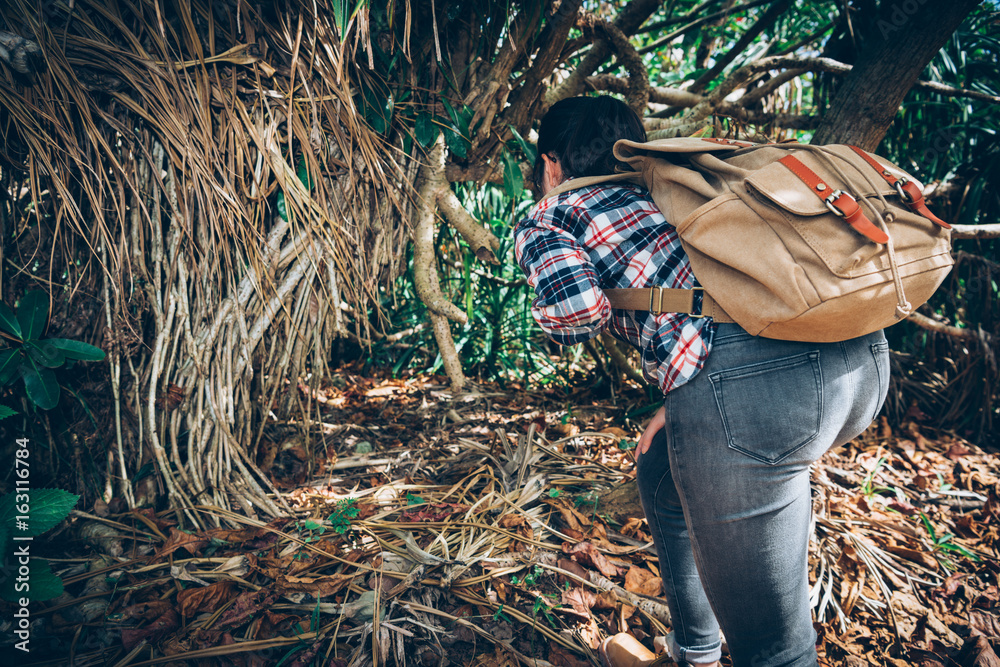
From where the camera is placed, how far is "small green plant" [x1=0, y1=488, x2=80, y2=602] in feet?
4.06

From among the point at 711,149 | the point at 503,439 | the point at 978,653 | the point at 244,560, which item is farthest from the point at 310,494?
the point at 978,653

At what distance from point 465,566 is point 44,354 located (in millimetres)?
1446

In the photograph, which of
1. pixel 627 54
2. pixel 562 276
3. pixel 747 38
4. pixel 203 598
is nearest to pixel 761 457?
pixel 562 276

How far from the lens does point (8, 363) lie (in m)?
1.46

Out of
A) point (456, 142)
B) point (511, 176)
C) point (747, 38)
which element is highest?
point (747, 38)

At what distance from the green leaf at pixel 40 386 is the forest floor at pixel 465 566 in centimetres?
42

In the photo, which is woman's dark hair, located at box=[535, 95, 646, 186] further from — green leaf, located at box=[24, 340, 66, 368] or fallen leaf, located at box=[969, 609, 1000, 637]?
fallen leaf, located at box=[969, 609, 1000, 637]

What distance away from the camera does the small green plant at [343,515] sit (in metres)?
1.63

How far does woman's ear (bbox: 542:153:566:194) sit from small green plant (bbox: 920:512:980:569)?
6.17 ft

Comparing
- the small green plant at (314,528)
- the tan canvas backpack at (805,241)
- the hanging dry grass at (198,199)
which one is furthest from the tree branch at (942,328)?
the small green plant at (314,528)

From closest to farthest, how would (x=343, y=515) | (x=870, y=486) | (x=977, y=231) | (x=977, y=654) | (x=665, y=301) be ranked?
(x=665, y=301)
(x=977, y=654)
(x=343, y=515)
(x=977, y=231)
(x=870, y=486)

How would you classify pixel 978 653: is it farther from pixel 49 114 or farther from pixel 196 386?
pixel 49 114

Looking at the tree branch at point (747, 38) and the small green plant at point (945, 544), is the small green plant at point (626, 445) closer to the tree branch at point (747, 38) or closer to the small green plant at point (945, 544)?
the small green plant at point (945, 544)

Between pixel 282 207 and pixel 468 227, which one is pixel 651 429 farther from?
pixel 282 207
